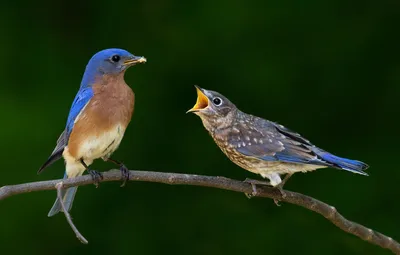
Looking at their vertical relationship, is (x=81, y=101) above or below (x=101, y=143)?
above

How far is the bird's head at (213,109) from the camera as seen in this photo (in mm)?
3096

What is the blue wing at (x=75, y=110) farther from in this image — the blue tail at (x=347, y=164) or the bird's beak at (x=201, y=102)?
the blue tail at (x=347, y=164)

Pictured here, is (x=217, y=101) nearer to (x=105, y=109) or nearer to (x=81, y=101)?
(x=105, y=109)

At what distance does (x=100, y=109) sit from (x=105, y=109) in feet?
0.08

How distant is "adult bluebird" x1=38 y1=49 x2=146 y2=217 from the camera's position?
330 centimetres

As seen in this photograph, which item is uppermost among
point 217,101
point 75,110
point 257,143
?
point 217,101

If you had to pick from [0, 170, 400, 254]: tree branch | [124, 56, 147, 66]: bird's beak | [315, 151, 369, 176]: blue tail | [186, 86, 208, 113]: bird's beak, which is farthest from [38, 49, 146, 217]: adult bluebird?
[315, 151, 369, 176]: blue tail

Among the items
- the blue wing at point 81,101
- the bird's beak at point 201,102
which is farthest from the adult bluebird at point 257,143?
the blue wing at point 81,101

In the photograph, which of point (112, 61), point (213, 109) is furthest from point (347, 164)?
point (112, 61)

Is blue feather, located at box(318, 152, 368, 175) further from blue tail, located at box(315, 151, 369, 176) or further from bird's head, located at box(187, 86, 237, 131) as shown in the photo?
bird's head, located at box(187, 86, 237, 131)

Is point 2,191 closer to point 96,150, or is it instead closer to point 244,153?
point 96,150

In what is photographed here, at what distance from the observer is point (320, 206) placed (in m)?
2.72

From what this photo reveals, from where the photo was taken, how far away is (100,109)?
336 centimetres

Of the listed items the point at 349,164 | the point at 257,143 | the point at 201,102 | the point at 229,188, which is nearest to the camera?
the point at 349,164
